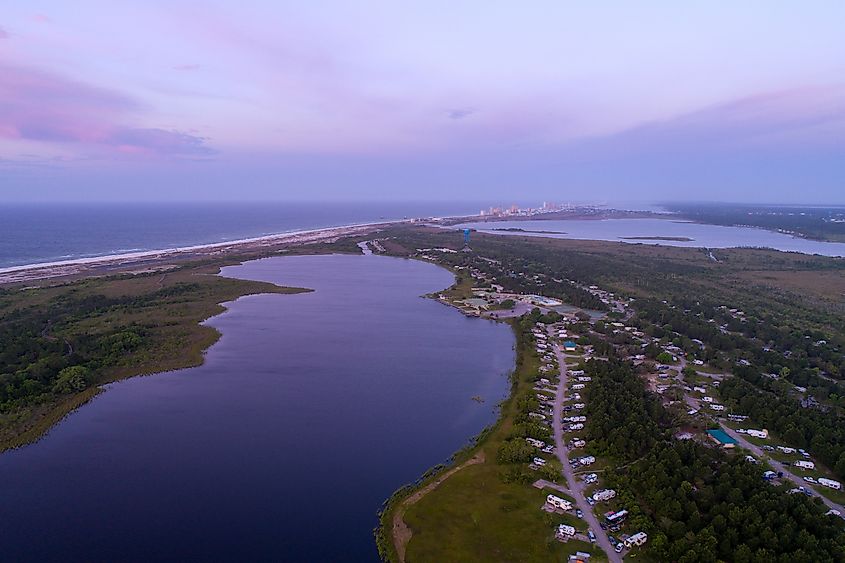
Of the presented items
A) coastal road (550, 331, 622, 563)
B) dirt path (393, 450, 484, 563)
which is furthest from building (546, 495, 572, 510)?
dirt path (393, 450, 484, 563)

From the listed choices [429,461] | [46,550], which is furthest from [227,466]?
[429,461]

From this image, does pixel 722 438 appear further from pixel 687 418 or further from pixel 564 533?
pixel 564 533

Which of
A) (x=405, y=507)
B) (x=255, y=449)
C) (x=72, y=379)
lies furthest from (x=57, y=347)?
(x=405, y=507)

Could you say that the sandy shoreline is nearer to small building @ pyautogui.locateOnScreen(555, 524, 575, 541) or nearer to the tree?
the tree

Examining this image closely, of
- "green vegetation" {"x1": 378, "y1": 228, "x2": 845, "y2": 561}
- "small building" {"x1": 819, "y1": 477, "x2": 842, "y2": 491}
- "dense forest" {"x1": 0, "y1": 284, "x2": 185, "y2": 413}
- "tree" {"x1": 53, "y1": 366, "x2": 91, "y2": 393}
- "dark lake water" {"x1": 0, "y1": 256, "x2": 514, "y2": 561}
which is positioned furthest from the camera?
"tree" {"x1": 53, "y1": 366, "x2": 91, "y2": 393}

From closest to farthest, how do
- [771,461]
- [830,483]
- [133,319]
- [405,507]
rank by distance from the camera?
[405,507], [830,483], [771,461], [133,319]

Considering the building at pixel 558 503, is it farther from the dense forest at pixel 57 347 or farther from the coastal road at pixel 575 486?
the dense forest at pixel 57 347
